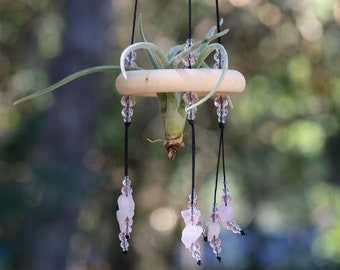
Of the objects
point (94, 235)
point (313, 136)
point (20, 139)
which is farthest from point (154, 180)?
point (20, 139)

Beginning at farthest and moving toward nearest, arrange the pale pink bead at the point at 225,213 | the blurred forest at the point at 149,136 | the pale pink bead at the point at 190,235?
1. the blurred forest at the point at 149,136
2. the pale pink bead at the point at 225,213
3. the pale pink bead at the point at 190,235

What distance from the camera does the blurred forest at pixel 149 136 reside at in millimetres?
4211

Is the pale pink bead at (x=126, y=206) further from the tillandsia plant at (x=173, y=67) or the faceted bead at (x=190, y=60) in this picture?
the faceted bead at (x=190, y=60)

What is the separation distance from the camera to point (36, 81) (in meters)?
6.30

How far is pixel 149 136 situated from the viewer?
21.7ft

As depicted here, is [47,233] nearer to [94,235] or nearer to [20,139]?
[20,139]

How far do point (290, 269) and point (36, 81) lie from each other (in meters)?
2.66

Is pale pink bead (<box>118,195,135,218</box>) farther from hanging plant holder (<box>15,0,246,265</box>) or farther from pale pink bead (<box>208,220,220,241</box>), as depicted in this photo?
pale pink bead (<box>208,220,220,241</box>)

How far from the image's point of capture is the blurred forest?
421 cm

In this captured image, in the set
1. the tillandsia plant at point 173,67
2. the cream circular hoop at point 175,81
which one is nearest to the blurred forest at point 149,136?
the tillandsia plant at point 173,67

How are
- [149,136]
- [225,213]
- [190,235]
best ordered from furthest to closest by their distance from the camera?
[149,136], [225,213], [190,235]

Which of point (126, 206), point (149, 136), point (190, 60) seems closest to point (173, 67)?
point (190, 60)

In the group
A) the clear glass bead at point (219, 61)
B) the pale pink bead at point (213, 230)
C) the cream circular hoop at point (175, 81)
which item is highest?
the clear glass bead at point (219, 61)

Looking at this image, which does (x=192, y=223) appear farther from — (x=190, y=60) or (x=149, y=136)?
(x=149, y=136)
